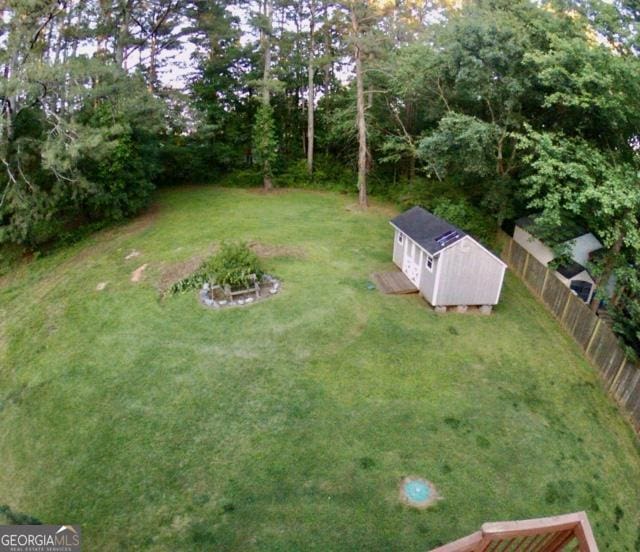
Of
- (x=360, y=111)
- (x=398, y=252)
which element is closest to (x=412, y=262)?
(x=398, y=252)

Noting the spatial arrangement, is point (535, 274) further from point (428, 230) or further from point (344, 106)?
point (344, 106)

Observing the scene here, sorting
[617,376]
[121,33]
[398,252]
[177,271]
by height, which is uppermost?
[121,33]

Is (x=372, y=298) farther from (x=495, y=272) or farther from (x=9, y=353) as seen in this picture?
(x=9, y=353)

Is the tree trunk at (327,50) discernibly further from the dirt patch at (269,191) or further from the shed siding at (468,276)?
the shed siding at (468,276)

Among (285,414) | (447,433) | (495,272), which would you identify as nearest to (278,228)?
(495,272)

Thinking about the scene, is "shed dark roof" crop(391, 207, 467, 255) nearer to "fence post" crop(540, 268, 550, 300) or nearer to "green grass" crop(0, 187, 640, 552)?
"green grass" crop(0, 187, 640, 552)
